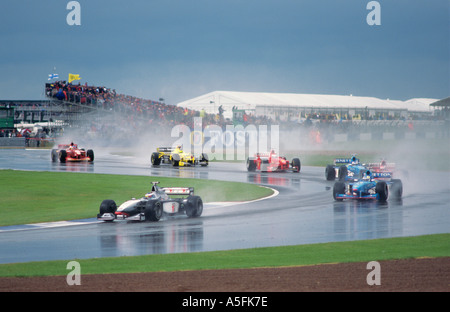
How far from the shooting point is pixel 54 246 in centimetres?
1267

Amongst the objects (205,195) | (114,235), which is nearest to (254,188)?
(205,195)

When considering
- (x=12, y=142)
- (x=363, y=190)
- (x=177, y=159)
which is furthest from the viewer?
(x=12, y=142)

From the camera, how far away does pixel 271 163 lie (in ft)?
113

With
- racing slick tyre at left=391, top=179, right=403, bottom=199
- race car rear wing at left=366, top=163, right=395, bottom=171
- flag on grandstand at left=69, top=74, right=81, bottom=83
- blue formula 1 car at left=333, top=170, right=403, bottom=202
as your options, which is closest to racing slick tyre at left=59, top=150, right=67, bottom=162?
race car rear wing at left=366, top=163, right=395, bottom=171

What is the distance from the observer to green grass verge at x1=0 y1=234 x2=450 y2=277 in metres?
10.3

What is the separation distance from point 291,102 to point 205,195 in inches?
2612

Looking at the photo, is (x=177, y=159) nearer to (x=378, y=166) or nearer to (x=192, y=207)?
(x=378, y=166)

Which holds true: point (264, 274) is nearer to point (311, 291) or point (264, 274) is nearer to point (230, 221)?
point (311, 291)

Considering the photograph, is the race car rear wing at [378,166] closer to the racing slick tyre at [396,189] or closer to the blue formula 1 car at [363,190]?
the racing slick tyre at [396,189]

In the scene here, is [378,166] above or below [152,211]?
above

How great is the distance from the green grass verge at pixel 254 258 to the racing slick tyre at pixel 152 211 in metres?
4.60

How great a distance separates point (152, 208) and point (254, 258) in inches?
218

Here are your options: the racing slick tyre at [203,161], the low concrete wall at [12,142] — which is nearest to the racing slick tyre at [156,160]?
the racing slick tyre at [203,161]

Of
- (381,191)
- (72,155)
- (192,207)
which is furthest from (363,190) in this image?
(72,155)
